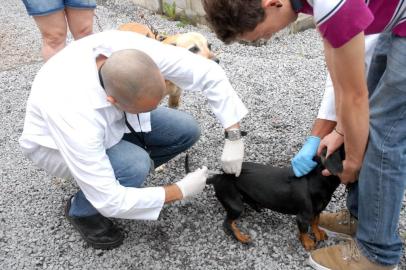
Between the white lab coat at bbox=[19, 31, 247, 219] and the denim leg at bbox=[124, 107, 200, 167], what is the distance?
0.28 meters

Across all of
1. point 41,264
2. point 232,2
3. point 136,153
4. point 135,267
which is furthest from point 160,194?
point 232,2

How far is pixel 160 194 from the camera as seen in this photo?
2.12 meters

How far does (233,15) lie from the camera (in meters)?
1.57

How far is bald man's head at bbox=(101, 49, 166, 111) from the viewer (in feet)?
6.16

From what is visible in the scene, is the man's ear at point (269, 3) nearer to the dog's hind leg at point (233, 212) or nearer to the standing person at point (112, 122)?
the standing person at point (112, 122)

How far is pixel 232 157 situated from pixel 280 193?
297 mm

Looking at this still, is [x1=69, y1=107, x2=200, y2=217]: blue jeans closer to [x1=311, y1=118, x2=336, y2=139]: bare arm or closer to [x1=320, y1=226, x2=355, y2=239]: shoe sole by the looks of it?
[x1=311, y1=118, x2=336, y2=139]: bare arm

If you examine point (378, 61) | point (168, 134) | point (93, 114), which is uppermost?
point (378, 61)

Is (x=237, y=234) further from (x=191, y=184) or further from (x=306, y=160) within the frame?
(x=306, y=160)

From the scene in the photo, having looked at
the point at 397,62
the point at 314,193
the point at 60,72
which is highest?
the point at 397,62

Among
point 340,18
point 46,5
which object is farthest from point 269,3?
point 46,5

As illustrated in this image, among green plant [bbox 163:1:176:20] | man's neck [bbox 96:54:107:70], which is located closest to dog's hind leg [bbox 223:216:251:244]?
man's neck [bbox 96:54:107:70]

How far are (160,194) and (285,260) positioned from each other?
28.8 inches

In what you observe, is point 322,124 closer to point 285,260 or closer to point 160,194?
point 285,260
